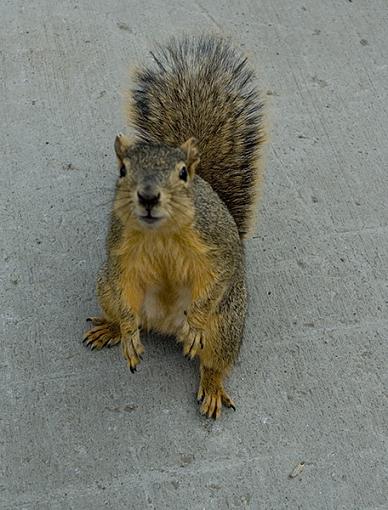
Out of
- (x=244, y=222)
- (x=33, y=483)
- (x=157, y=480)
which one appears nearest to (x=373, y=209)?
(x=244, y=222)

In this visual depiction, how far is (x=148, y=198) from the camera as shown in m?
2.42

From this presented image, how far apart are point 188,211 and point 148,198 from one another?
0.22m

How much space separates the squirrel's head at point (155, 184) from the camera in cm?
245

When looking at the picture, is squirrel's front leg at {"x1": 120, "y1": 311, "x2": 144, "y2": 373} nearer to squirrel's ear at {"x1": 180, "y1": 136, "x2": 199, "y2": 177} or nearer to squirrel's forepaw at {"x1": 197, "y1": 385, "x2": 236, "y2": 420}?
squirrel's forepaw at {"x1": 197, "y1": 385, "x2": 236, "y2": 420}

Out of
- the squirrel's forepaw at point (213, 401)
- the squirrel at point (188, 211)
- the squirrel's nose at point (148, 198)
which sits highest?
the squirrel's nose at point (148, 198)

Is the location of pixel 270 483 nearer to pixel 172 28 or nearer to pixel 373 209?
pixel 373 209

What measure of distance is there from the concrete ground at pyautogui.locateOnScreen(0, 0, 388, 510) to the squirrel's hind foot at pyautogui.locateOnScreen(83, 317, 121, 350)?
0.12ft

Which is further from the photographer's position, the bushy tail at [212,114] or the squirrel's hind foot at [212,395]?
the bushy tail at [212,114]

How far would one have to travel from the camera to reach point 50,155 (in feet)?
12.0

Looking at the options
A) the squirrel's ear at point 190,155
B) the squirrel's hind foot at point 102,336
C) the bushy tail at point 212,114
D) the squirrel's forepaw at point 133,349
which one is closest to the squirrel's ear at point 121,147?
the squirrel's ear at point 190,155

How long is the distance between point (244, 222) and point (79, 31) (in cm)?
153

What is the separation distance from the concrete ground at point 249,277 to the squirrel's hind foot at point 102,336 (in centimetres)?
4

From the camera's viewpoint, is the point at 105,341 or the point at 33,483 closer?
the point at 33,483

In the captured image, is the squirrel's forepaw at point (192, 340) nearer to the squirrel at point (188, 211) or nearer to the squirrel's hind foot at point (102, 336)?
the squirrel at point (188, 211)
